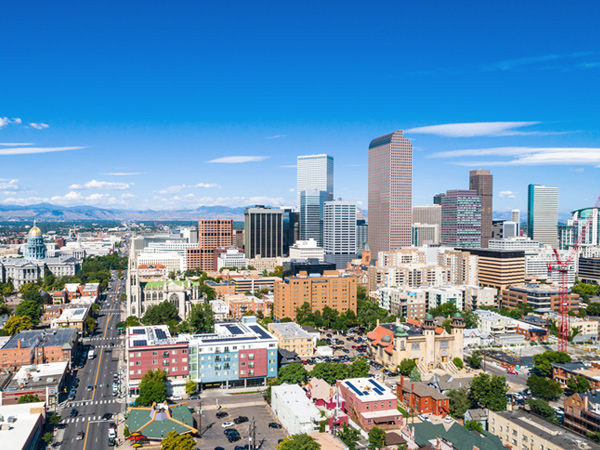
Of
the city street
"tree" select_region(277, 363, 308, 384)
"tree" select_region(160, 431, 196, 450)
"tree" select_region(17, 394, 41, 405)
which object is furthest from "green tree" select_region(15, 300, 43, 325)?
"tree" select_region(160, 431, 196, 450)

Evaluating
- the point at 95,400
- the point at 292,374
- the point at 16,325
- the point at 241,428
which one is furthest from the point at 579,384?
the point at 16,325

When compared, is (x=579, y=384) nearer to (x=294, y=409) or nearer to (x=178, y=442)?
(x=294, y=409)

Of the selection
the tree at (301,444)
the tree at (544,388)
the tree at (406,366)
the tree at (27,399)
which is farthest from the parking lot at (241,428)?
the tree at (544,388)

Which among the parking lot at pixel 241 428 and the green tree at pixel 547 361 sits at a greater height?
the green tree at pixel 547 361

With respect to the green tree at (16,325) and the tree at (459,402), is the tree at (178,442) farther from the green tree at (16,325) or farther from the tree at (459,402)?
the green tree at (16,325)

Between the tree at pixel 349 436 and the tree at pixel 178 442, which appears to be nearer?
the tree at pixel 178 442

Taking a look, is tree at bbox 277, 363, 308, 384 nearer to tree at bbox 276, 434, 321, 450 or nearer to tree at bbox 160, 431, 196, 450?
tree at bbox 276, 434, 321, 450
